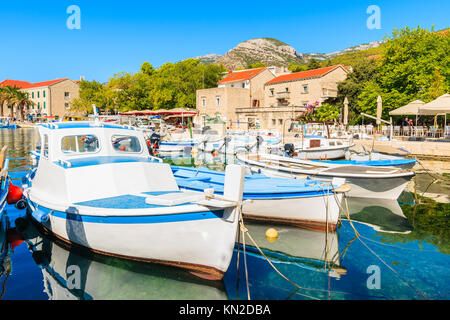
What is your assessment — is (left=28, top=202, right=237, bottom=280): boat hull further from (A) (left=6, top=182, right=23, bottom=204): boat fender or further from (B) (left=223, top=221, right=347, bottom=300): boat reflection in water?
(A) (left=6, top=182, right=23, bottom=204): boat fender

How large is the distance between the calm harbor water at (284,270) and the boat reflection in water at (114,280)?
2 cm

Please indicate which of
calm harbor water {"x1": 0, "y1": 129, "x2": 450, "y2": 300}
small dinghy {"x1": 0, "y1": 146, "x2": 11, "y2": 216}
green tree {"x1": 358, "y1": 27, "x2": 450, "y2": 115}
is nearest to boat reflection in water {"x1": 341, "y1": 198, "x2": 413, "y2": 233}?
calm harbor water {"x1": 0, "y1": 129, "x2": 450, "y2": 300}

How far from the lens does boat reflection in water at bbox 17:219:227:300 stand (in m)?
5.75

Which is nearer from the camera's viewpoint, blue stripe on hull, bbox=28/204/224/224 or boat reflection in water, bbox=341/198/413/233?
blue stripe on hull, bbox=28/204/224/224

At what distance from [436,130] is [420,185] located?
1275 centimetres

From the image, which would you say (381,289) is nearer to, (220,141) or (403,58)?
(220,141)

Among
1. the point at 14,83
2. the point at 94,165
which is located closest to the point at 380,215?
the point at 94,165

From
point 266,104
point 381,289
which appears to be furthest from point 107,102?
point 381,289

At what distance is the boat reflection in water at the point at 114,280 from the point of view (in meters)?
5.75

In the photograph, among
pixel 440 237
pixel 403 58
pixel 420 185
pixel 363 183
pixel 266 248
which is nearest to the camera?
pixel 266 248

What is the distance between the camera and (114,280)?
6.19 metres

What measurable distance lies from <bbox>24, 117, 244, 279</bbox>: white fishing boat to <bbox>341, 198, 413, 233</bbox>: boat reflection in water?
589 centimetres

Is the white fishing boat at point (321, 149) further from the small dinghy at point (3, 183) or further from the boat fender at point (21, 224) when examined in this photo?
the small dinghy at point (3, 183)
